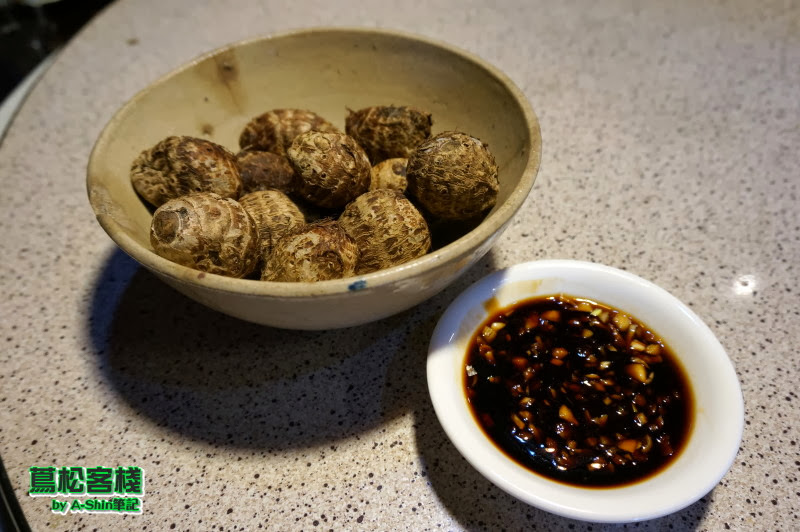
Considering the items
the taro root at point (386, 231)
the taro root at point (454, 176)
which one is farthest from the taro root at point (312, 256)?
the taro root at point (454, 176)

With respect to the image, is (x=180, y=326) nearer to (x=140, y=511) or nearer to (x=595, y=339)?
(x=140, y=511)

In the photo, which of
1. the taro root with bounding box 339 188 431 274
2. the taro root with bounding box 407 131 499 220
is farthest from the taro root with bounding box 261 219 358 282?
the taro root with bounding box 407 131 499 220

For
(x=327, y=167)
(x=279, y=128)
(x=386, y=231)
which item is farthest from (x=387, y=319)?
(x=279, y=128)

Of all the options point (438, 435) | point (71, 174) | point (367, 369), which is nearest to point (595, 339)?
point (438, 435)

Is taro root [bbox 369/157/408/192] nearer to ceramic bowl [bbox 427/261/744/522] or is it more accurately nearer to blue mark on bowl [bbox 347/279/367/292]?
ceramic bowl [bbox 427/261/744/522]

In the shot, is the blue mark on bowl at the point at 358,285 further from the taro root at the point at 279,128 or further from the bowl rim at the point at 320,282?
the taro root at the point at 279,128

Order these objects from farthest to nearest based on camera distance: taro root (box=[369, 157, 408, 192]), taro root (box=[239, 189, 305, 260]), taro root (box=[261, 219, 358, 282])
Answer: taro root (box=[369, 157, 408, 192])
taro root (box=[239, 189, 305, 260])
taro root (box=[261, 219, 358, 282])
